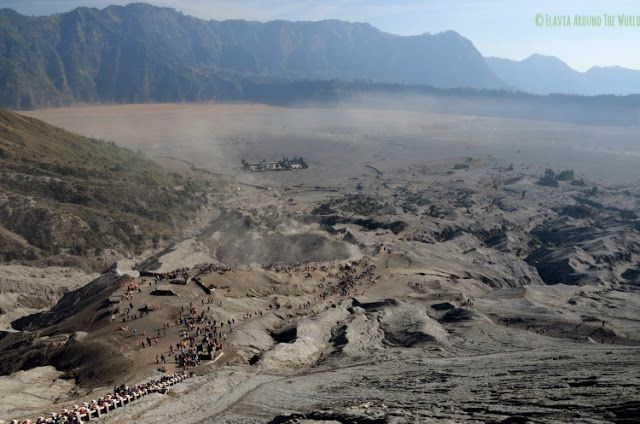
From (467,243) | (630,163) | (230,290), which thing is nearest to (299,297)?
(230,290)

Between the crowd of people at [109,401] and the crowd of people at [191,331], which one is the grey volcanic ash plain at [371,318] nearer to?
the crowd of people at [191,331]

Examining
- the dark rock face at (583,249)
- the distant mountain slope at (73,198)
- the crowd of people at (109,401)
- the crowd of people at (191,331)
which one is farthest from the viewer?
the distant mountain slope at (73,198)

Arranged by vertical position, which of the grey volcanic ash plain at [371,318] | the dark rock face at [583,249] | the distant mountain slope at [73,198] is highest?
the distant mountain slope at [73,198]

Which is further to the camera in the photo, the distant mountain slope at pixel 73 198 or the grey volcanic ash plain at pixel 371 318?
the distant mountain slope at pixel 73 198

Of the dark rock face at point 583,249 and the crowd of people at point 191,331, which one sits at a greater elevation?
the crowd of people at point 191,331

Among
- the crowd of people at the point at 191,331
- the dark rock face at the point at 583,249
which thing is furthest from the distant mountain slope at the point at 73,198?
the dark rock face at the point at 583,249

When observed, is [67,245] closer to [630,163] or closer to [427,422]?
[427,422]

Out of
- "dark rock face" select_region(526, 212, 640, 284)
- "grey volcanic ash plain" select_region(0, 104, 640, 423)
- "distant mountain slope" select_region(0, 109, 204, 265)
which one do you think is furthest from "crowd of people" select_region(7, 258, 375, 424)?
"distant mountain slope" select_region(0, 109, 204, 265)

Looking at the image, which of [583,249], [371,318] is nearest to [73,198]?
[371,318]
